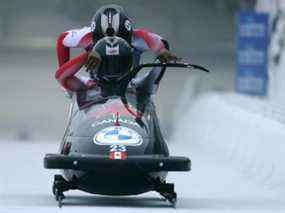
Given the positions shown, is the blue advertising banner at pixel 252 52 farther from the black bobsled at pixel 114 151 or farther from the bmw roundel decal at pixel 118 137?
the bmw roundel decal at pixel 118 137

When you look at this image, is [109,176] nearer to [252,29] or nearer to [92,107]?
[92,107]

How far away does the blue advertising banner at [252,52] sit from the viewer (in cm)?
2673

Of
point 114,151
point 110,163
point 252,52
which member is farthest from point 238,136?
point 252,52

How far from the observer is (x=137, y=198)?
13.0 m

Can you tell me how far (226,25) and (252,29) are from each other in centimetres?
1011

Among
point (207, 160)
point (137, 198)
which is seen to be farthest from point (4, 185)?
point (207, 160)

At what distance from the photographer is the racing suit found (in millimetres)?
12773

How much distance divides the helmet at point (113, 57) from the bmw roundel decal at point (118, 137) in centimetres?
73

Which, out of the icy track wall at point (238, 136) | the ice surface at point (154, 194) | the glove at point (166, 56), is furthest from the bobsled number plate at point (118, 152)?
the icy track wall at point (238, 136)

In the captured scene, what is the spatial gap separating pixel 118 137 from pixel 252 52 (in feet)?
49.8

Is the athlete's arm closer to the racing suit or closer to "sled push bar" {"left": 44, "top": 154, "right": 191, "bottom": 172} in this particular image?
the racing suit

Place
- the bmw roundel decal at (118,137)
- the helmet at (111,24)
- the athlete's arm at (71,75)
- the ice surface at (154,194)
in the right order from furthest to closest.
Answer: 1. the athlete's arm at (71,75)
2. the helmet at (111,24)
3. the ice surface at (154,194)
4. the bmw roundel decal at (118,137)

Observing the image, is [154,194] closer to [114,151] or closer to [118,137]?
[118,137]

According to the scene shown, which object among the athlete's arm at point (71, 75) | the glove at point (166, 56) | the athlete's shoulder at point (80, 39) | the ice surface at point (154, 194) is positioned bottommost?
the ice surface at point (154, 194)
